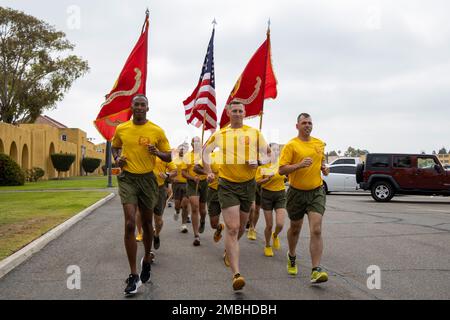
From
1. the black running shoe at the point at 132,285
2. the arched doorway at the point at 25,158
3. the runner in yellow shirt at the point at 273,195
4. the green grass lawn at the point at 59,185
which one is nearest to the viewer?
the black running shoe at the point at 132,285

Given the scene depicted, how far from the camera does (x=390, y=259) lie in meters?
6.86

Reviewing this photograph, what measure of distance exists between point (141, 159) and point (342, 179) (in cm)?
2012

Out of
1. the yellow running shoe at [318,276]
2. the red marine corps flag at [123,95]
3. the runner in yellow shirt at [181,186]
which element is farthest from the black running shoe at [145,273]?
the runner in yellow shirt at [181,186]

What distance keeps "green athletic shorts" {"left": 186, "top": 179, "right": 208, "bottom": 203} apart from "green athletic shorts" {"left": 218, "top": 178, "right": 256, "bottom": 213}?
3452mm

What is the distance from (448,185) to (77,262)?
15893 millimetres

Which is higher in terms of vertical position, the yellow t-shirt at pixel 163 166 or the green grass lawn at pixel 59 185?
the yellow t-shirt at pixel 163 166

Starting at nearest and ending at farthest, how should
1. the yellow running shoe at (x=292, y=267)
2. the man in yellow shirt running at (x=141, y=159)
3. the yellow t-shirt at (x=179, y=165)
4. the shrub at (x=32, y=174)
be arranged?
the man in yellow shirt running at (x=141, y=159) < the yellow running shoe at (x=292, y=267) < the yellow t-shirt at (x=179, y=165) < the shrub at (x=32, y=174)

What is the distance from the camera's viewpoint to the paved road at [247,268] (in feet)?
16.4

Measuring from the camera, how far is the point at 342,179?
24.4 m

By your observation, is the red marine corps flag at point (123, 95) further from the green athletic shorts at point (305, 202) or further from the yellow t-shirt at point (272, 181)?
the green athletic shorts at point (305, 202)

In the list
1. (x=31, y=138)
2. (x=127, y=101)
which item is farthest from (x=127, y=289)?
(x=31, y=138)

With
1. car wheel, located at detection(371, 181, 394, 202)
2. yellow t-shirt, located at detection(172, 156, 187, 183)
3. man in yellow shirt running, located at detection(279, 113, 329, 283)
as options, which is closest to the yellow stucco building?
car wheel, located at detection(371, 181, 394, 202)

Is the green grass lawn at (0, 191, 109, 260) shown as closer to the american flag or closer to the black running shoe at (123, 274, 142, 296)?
the black running shoe at (123, 274, 142, 296)

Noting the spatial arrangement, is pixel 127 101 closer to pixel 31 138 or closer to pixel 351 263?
pixel 351 263
